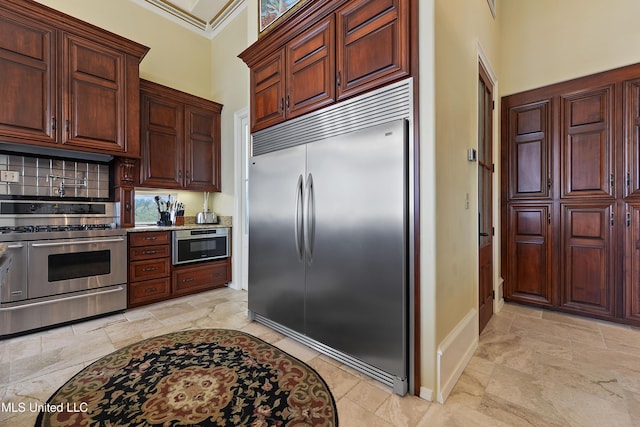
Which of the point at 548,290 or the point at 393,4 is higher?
the point at 393,4

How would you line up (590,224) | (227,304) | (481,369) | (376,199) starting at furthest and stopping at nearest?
1. (227,304)
2. (590,224)
3. (481,369)
4. (376,199)

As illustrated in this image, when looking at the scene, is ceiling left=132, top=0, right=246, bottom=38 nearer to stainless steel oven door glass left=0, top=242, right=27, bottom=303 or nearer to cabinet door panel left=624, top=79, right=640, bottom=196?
stainless steel oven door glass left=0, top=242, right=27, bottom=303

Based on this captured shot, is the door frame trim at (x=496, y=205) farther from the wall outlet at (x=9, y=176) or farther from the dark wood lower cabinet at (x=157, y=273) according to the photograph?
the wall outlet at (x=9, y=176)

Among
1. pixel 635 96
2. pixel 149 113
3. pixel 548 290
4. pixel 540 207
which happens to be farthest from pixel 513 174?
pixel 149 113

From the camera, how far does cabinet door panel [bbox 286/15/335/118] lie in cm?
203

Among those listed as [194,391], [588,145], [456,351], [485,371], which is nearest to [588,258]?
[588,145]

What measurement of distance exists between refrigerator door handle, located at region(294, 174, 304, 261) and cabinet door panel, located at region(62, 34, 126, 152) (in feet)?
7.35

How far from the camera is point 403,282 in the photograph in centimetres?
160

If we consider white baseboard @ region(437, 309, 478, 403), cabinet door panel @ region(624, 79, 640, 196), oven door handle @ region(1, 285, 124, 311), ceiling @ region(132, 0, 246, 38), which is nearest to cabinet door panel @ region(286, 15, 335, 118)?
white baseboard @ region(437, 309, 478, 403)

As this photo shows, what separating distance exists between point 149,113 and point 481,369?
14.0 feet

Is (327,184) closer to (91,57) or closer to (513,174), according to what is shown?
(513,174)

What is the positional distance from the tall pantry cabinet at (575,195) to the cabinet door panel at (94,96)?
4.28 meters

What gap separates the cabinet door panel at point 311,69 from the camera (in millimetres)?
2033

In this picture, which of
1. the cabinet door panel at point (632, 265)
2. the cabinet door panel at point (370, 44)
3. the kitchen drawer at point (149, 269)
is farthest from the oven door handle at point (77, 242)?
the cabinet door panel at point (632, 265)
